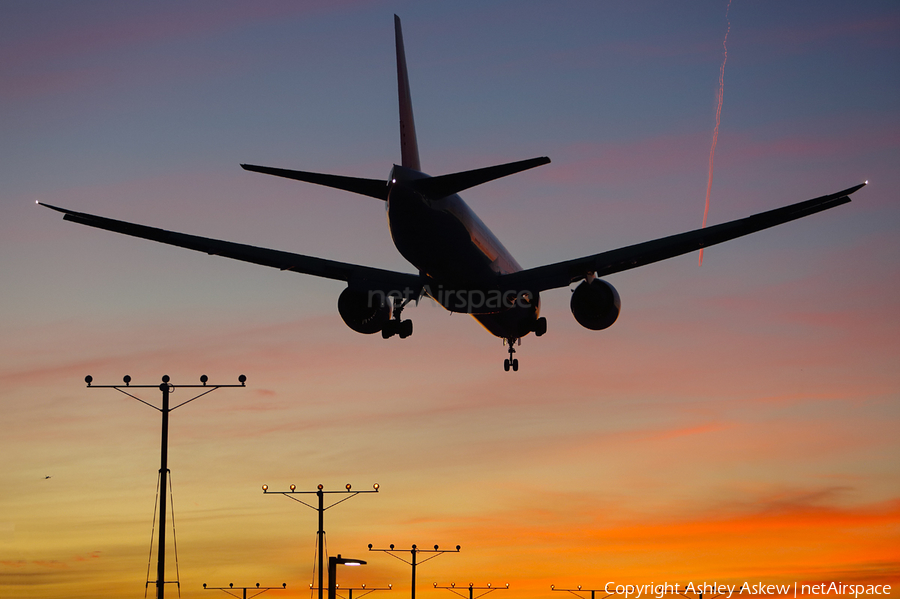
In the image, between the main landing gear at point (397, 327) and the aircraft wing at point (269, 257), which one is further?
the main landing gear at point (397, 327)

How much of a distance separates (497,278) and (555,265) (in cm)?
225

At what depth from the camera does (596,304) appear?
127 ft

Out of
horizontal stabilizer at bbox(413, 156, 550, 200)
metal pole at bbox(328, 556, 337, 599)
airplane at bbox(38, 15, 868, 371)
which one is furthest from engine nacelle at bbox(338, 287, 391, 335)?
metal pole at bbox(328, 556, 337, 599)

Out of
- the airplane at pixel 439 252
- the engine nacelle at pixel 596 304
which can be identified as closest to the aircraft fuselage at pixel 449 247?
the airplane at pixel 439 252

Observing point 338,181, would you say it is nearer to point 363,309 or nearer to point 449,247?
point 449,247

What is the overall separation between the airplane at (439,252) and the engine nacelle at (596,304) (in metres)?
0.03

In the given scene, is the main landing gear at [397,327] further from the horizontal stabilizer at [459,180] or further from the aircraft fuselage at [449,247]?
the horizontal stabilizer at [459,180]

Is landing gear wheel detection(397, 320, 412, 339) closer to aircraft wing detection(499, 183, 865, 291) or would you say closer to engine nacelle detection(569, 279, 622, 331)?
aircraft wing detection(499, 183, 865, 291)

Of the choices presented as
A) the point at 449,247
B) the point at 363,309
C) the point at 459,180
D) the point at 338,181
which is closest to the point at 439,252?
the point at 449,247

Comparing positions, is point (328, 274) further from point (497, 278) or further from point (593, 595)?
point (593, 595)

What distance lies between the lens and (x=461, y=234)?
3653cm

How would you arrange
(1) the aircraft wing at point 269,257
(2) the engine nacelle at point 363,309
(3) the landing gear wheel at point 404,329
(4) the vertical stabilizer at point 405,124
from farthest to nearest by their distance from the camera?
(3) the landing gear wheel at point 404,329, (2) the engine nacelle at point 363,309, (4) the vertical stabilizer at point 405,124, (1) the aircraft wing at point 269,257

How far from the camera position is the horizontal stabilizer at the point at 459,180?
31938 millimetres

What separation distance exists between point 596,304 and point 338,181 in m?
10.4
